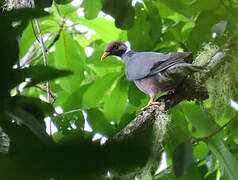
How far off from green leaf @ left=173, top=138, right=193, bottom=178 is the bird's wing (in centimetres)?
164

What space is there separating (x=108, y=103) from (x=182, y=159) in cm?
213

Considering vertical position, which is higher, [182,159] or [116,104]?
[182,159]

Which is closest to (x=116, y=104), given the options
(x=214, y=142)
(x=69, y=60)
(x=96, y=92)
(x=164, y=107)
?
(x=96, y=92)

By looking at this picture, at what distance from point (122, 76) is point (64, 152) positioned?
263cm

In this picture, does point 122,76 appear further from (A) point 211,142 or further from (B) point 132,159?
(B) point 132,159

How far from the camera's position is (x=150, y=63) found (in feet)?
9.09

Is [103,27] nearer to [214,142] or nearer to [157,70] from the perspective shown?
[157,70]

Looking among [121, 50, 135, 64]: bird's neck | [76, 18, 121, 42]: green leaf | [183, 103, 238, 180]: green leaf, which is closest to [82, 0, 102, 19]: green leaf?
[76, 18, 121, 42]: green leaf

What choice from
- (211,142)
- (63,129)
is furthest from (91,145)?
(63,129)

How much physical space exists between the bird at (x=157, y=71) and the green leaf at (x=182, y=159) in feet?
4.27

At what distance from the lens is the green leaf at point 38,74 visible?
686 mm

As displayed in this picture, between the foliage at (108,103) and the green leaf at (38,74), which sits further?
the green leaf at (38,74)

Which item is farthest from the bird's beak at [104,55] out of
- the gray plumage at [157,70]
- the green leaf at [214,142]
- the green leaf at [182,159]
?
the green leaf at [182,159]

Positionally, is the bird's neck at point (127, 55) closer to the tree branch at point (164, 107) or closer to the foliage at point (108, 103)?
the foliage at point (108, 103)
